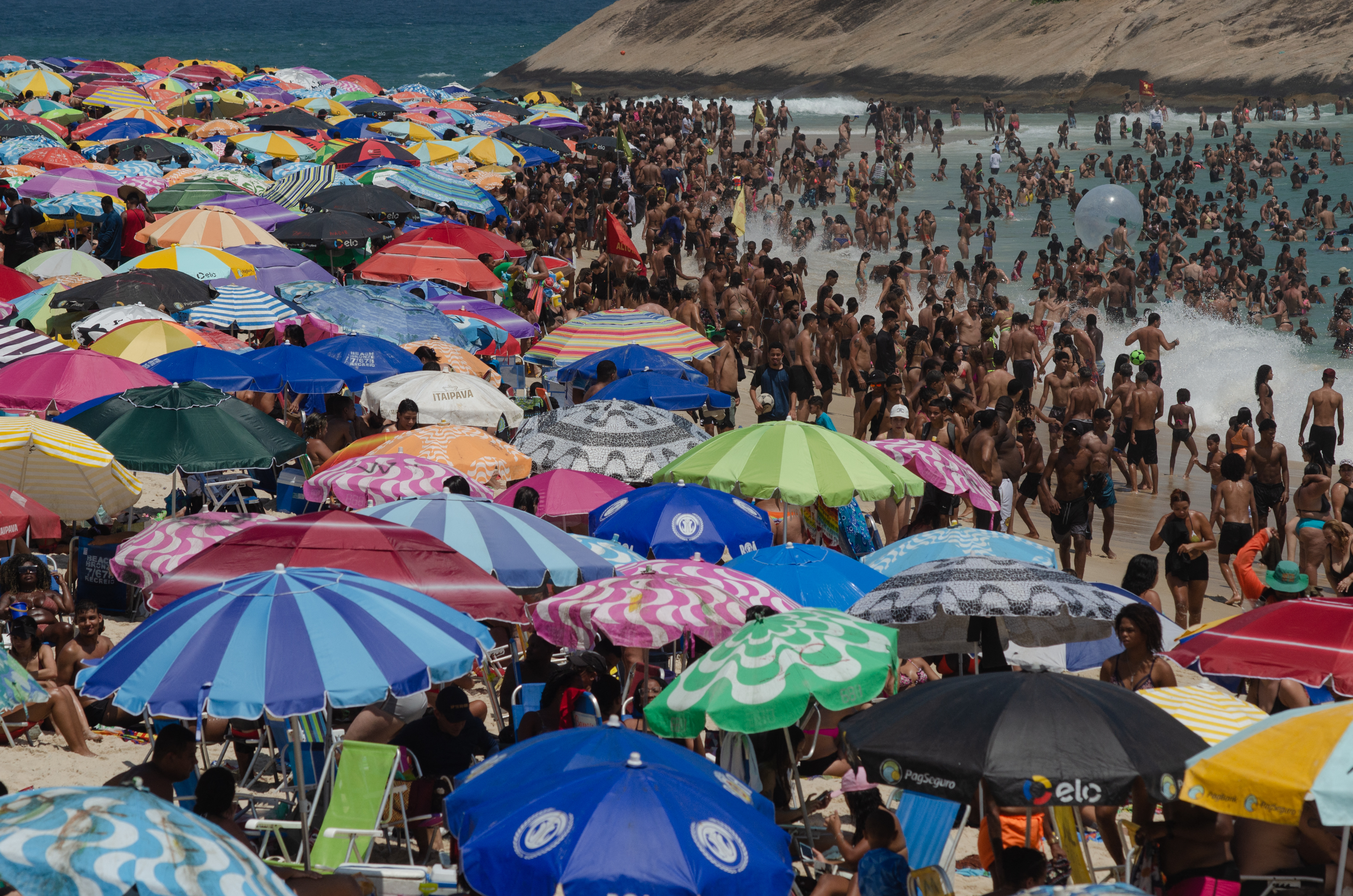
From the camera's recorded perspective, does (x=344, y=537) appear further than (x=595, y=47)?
No

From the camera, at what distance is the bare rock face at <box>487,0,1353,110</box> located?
49562mm

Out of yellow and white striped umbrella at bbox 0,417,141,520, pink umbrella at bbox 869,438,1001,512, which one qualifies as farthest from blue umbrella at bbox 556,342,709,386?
yellow and white striped umbrella at bbox 0,417,141,520

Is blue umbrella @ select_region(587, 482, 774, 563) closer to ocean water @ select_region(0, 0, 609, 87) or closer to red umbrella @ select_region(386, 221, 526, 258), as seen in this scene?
red umbrella @ select_region(386, 221, 526, 258)

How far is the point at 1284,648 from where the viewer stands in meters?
5.50

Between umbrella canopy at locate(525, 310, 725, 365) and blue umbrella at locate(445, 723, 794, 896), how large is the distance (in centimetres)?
772

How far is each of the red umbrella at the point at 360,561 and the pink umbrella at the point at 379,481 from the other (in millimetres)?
1888


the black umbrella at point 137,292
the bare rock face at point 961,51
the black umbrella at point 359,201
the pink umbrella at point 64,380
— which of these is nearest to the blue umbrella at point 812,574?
the pink umbrella at point 64,380

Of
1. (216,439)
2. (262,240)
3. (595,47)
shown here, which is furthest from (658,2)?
(216,439)

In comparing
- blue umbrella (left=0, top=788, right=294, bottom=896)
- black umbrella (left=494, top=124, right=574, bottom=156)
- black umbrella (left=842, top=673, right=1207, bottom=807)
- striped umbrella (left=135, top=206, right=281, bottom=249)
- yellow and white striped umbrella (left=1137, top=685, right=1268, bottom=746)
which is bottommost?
yellow and white striped umbrella (left=1137, top=685, right=1268, bottom=746)

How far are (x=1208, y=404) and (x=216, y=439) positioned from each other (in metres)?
15.9

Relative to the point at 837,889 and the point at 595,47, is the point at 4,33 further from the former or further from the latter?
the point at 837,889

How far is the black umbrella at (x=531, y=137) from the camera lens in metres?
31.1

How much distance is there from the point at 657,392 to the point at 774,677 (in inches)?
234

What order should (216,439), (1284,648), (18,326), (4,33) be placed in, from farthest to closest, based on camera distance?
(4,33), (18,326), (216,439), (1284,648)
